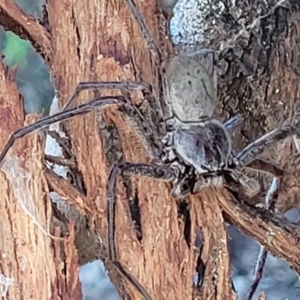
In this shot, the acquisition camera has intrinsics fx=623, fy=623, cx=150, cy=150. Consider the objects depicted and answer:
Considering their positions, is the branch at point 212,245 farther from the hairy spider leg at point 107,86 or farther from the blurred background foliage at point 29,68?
the blurred background foliage at point 29,68

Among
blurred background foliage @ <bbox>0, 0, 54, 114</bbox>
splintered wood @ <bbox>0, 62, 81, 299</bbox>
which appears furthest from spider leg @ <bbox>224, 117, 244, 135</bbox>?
blurred background foliage @ <bbox>0, 0, 54, 114</bbox>

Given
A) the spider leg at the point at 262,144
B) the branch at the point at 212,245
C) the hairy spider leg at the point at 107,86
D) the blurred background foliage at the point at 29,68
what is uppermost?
the blurred background foliage at the point at 29,68

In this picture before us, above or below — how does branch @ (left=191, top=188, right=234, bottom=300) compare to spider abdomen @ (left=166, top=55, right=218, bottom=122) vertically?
below

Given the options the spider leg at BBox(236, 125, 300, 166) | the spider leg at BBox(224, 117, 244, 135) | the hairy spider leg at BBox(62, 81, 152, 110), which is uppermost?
the hairy spider leg at BBox(62, 81, 152, 110)

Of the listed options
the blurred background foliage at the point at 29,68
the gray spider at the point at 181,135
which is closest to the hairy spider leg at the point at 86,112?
the gray spider at the point at 181,135

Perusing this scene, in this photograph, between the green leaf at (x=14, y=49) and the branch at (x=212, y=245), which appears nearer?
the branch at (x=212, y=245)

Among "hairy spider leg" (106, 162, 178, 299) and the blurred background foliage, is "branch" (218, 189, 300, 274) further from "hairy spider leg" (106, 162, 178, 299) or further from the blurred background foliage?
the blurred background foliage

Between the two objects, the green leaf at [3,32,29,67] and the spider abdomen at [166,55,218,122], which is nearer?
the spider abdomen at [166,55,218,122]

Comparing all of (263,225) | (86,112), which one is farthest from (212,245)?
(86,112)

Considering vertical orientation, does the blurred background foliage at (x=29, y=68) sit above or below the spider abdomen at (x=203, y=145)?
above
